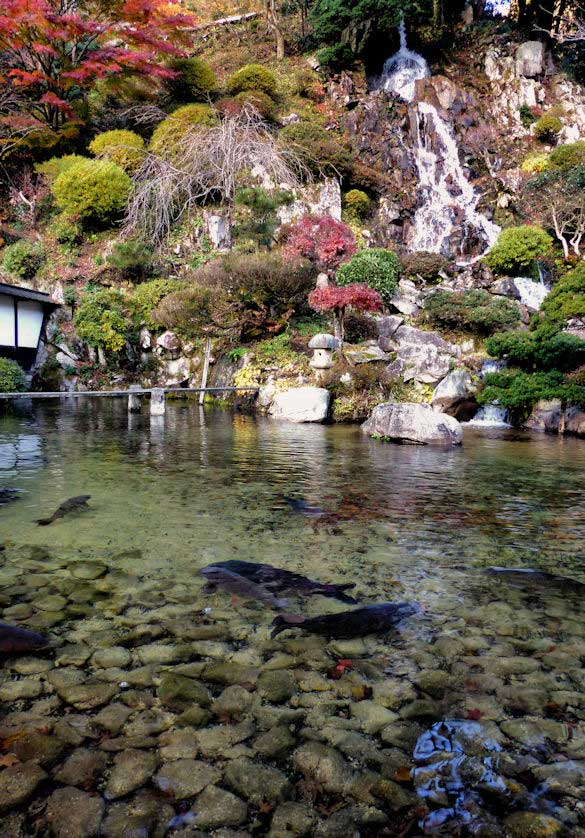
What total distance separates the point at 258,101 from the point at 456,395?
16.2 meters

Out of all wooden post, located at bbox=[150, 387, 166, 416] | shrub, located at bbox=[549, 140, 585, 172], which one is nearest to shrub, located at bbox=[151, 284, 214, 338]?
wooden post, located at bbox=[150, 387, 166, 416]

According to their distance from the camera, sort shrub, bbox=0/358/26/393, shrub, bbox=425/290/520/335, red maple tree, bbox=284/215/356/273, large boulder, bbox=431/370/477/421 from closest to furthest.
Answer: large boulder, bbox=431/370/477/421 → shrub, bbox=0/358/26/393 → shrub, bbox=425/290/520/335 → red maple tree, bbox=284/215/356/273

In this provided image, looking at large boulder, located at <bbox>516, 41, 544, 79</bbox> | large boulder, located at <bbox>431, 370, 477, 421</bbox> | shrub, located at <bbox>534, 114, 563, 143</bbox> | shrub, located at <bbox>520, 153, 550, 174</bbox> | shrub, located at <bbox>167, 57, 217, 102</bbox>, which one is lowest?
large boulder, located at <bbox>431, 370, 477, 421</bbox>

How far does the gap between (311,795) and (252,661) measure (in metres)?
0.70

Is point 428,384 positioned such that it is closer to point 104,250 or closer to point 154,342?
point 154,342

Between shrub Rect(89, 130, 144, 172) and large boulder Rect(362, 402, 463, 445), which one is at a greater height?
shrub Rect(89, 130, 144, 172)

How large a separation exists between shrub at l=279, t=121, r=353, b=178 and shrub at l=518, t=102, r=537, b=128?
28.4 ft

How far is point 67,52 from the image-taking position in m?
20.0

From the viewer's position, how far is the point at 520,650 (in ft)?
7.35

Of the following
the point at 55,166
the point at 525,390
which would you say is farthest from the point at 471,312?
the point at 55,166

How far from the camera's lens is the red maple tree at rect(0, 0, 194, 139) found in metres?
17.8

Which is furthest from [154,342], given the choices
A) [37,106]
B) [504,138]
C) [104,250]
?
[504,138]

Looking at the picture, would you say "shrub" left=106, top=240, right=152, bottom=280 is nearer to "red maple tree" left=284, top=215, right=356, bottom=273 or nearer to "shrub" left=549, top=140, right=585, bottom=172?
"red maple tree" left=284, top=215, right=356, bottom=273

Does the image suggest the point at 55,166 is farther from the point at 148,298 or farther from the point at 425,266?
the point at 425,266
